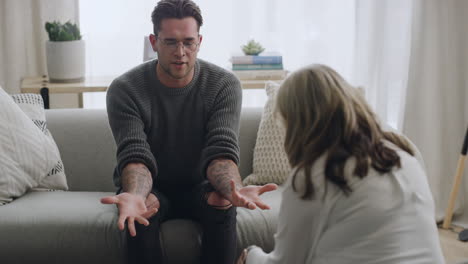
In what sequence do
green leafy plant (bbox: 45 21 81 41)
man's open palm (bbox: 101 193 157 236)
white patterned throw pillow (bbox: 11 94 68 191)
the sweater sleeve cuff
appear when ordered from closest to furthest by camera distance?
man's open palm (bbox: 101 193 157 236) < the sweater sleeve cuff < white patterned throw pillow (bbox: 11 94 68 191) < green leafy plant (bbox: 45 21 81 41)

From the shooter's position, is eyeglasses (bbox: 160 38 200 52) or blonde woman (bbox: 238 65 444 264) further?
eyeglasses (bbox: 160 38 200 52)

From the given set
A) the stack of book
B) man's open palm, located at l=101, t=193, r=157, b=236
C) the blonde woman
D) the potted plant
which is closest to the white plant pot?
the potted plant

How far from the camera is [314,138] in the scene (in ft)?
4.50

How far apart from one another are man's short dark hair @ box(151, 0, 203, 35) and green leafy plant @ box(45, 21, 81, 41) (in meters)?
0.90

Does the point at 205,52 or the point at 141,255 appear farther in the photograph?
the point at 205,52

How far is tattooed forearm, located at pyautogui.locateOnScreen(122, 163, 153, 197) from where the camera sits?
6.54 ft

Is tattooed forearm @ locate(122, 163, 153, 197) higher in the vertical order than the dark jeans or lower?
higher

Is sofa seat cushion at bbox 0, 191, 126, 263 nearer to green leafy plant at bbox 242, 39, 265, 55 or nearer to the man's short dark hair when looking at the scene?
the man's short dark hair

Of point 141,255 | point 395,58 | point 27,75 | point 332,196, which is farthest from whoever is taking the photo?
point 395,58

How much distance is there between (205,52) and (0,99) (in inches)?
48.7

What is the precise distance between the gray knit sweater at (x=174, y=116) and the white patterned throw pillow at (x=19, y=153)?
36cm

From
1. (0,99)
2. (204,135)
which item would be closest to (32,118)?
(0,99)

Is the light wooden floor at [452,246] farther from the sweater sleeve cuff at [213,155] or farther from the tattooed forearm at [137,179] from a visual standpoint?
the tattooed forearm at [137,179]

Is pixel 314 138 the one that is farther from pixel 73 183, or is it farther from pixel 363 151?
pixel 73 183
